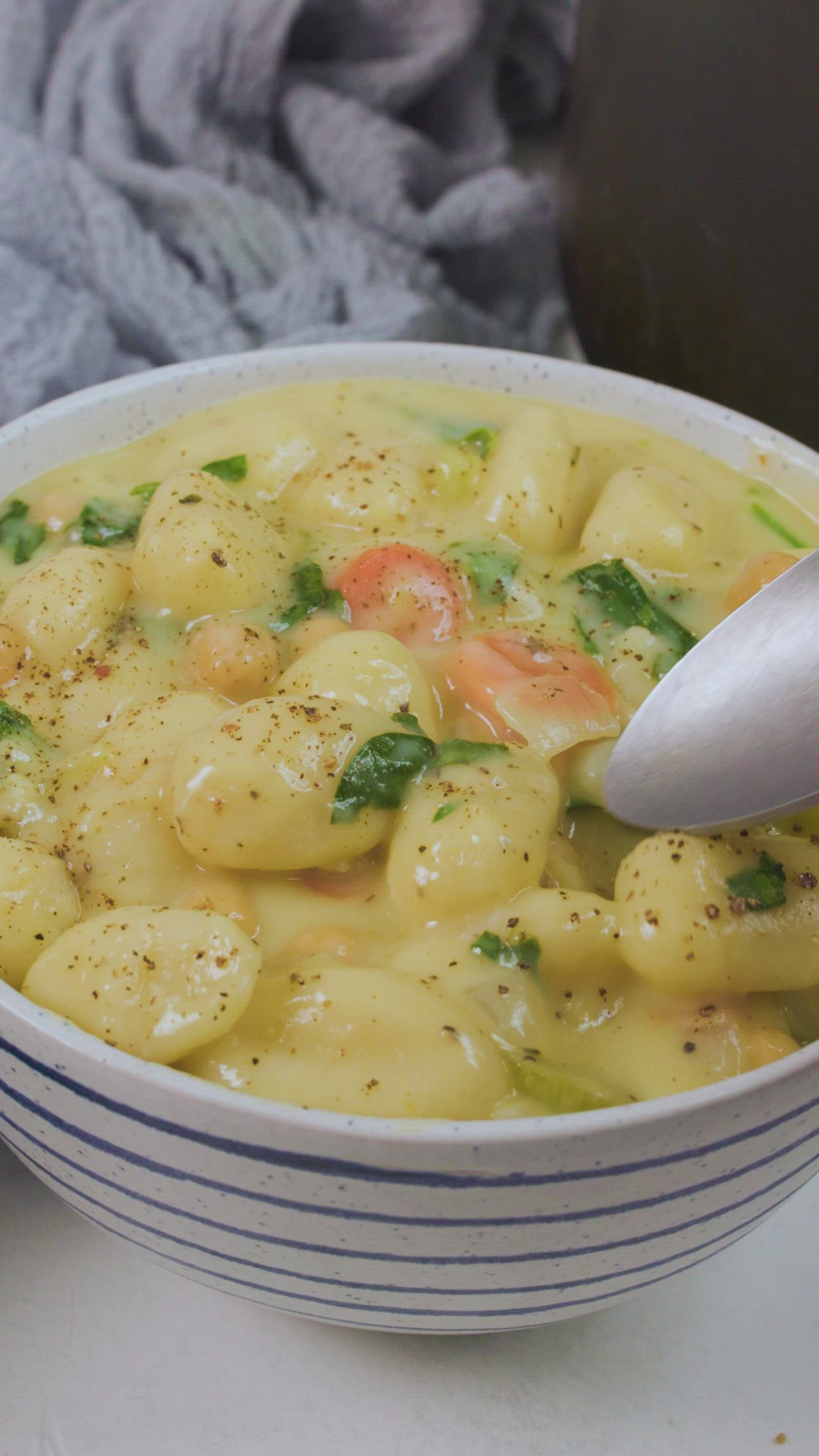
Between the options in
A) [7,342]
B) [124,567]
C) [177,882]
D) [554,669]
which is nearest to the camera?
[177,882]

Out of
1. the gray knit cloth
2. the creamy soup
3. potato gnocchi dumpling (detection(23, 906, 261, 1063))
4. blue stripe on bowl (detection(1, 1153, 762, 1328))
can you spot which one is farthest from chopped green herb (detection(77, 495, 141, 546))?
the gray knit cloth

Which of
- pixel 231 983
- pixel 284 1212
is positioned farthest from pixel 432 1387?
pixel 231 983

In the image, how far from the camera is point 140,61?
2.57m

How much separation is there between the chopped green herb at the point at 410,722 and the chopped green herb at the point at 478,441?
49 cm

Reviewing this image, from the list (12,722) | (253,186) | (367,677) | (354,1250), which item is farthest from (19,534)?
(253,186)

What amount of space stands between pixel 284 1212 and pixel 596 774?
1.52ft

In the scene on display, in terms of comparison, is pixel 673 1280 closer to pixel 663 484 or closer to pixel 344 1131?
pixel 344 1131

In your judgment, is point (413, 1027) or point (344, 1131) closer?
point (344, 1131)

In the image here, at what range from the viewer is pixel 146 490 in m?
1.57

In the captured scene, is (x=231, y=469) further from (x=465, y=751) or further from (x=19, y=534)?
(x=465, y=751)

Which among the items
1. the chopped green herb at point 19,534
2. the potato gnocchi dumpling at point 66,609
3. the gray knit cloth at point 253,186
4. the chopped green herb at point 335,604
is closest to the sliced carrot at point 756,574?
the chopped green herb at point 335,604

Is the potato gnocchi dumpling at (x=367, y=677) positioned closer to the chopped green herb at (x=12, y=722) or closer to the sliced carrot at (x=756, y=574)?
the chopped green herb at (x=12, y=722)

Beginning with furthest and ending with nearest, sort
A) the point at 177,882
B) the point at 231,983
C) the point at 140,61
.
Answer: the point at 140,61
the point at 177,882
the point at 231,983

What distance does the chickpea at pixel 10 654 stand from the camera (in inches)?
51.7
